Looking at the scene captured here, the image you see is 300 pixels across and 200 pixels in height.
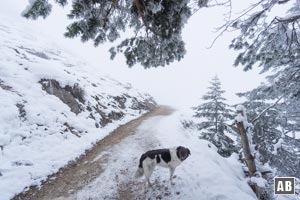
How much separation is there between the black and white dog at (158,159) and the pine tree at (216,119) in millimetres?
8980

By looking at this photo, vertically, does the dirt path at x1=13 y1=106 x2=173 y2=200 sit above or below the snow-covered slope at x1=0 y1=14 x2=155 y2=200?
below

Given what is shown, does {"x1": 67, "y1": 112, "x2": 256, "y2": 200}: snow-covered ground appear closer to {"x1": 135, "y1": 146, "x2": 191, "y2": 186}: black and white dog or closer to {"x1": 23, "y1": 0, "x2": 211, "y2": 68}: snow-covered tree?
{"x1": 135, "y1": 146, "x2": 191, "y2": 186}: black and white dog

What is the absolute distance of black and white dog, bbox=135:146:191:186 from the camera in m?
6.12

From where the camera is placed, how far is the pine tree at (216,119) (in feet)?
48.3

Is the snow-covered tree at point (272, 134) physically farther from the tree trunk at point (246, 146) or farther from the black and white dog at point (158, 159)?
the black and white dog at point (158, 159)

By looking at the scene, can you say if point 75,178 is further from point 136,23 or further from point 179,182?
point 136,23

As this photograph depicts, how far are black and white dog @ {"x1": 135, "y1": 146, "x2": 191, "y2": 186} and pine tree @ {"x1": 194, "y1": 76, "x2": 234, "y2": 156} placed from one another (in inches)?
354

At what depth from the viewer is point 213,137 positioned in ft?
49.5

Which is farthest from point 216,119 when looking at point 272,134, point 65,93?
point 65,93

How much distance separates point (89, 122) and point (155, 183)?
25.1 ft

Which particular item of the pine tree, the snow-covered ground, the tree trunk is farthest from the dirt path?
the pine tree

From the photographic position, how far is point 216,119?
1564cm

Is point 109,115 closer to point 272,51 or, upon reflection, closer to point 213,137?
point 213,137

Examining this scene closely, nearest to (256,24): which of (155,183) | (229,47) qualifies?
(229,47)
